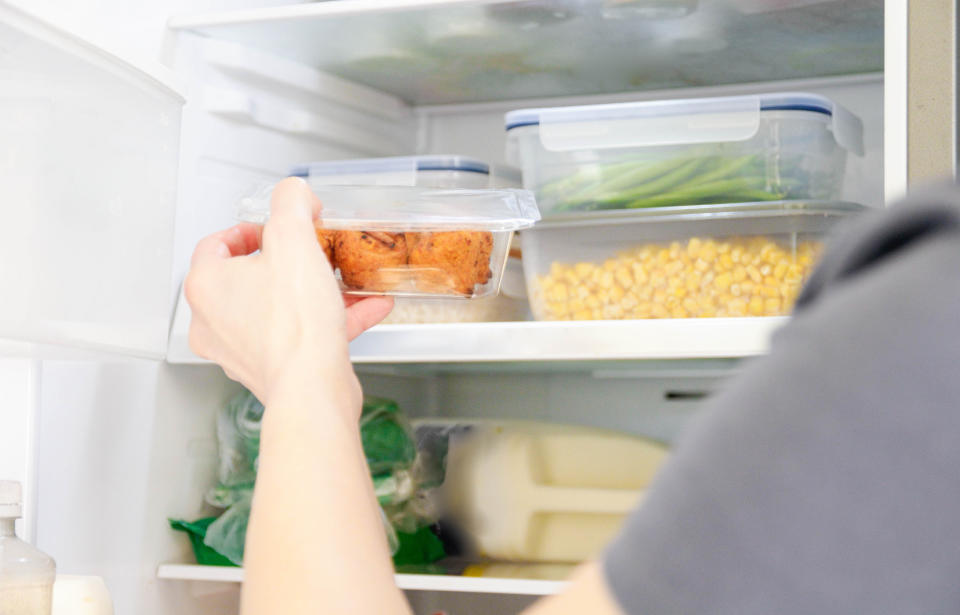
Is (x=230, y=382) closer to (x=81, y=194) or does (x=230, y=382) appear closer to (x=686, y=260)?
(x=81, y=194)

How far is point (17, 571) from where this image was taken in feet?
2.84

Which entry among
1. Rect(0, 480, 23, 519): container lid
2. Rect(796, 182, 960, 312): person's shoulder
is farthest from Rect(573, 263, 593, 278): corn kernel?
Rect(796, 182, 960, 312): person's shoulder

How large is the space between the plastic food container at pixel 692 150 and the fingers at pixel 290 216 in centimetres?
42

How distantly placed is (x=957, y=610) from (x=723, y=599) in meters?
0.07

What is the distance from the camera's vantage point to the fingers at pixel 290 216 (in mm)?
674

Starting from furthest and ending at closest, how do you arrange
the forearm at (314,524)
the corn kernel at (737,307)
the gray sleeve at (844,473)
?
the corn kernel at (737,307), the forearm at (314,524), the gray sleeve at (844,473)

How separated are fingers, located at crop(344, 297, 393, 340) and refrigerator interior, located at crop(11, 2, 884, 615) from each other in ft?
0.78

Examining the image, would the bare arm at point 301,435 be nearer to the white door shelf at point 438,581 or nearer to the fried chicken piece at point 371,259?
the fried chicken piece at point 371,259

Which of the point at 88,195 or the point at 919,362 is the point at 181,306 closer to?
the point at 88,195

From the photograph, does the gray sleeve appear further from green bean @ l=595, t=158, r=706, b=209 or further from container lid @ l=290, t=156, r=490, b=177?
container lid @ l=290, t=156, r=490, b=177

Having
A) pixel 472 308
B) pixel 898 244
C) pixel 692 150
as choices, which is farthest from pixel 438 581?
pixel 898 244

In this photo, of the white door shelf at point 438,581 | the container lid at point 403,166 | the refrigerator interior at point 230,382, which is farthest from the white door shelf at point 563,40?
the white door shelf at point 438,581

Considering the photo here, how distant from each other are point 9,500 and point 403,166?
0.54 meters

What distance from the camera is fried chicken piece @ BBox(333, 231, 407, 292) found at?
34.2 inches
